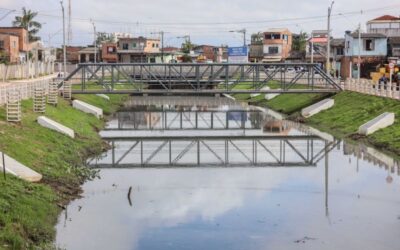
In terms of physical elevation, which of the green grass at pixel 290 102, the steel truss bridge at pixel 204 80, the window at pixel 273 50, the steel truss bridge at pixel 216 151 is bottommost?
the steel truss bridge at pixel 216 151

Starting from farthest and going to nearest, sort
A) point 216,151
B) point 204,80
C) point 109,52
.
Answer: point 109,52 < point 204,80 < point 216,151

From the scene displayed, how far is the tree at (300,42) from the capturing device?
162m

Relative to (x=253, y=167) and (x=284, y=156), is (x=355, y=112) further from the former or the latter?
(x=253, y=167)

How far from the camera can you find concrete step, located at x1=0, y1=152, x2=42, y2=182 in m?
29.1

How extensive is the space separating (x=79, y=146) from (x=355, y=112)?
85.1 feet

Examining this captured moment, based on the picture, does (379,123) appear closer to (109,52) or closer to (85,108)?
(85,108)

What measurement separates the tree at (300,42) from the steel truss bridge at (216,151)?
108 metres

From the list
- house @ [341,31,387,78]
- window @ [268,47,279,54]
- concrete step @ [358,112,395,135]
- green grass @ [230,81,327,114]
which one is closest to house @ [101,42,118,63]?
window @ [268,47,279,54]

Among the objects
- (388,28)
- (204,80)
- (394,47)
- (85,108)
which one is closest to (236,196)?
(85,108)

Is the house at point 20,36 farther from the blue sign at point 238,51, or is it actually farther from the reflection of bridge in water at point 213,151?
the reflection of bridge in water at point 213,151

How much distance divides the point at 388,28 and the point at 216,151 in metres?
78.9

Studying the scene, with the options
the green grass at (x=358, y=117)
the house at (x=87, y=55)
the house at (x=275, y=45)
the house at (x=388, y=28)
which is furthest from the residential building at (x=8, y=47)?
the house at (x=388, y=28)

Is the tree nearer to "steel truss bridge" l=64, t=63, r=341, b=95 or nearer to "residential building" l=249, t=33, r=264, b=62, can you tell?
"residential building" l=249, t=33, r=264, b=62

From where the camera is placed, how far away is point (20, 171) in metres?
29.5
